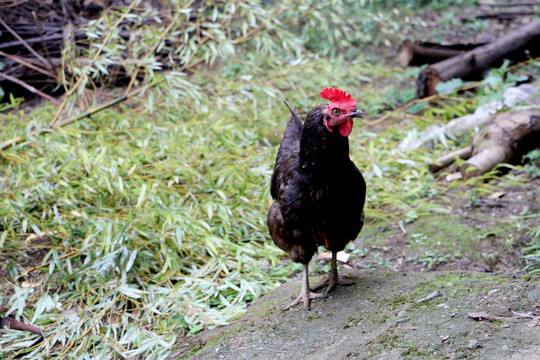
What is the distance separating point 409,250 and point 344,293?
1.04m

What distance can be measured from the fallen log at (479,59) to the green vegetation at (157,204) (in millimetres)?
313

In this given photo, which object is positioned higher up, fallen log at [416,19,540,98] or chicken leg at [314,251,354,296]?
fallen log at [416,19,540,98]

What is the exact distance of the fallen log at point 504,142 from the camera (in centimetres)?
501

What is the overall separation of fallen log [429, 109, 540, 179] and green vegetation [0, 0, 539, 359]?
174mm

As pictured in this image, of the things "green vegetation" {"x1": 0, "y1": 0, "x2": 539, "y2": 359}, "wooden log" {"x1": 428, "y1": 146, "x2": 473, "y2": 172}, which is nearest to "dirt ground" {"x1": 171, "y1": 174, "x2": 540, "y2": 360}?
"green vegetation" {"x1": 0, "y1": 0, "x2": 539, "y2": 359}

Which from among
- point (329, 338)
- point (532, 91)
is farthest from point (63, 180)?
point (532, 91)

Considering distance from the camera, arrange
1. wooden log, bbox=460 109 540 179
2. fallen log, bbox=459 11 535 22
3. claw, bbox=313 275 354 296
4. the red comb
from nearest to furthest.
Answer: the red comb → claw, bbox=313 275 354 296 → wooden log, bbox=460 109 540 179 → fallen log, bbox=459 11 535 22

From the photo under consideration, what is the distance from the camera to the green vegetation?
143 inches

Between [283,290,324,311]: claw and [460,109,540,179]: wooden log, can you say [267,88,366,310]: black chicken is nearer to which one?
[283,290,324,311]: claw

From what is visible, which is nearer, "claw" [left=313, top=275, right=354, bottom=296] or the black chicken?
the black chicken

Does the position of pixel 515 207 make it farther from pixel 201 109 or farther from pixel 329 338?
pixel 201 109

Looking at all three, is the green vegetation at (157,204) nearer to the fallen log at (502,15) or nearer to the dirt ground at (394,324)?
the dirt ground at (394,324)

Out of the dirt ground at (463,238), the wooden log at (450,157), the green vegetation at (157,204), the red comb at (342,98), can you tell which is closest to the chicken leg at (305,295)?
the green vegetation at (157,204)

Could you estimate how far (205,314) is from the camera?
3525 millimetres
